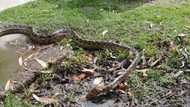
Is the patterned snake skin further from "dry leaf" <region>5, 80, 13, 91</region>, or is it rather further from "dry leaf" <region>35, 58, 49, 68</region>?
"dry leaf" <region>5, 80, 13, 91</region>

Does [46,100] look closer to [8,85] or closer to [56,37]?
[8,85]

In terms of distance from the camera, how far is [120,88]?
6.52 metres

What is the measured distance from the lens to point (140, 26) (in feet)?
27.9

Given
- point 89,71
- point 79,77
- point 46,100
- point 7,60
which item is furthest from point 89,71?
point 7,60

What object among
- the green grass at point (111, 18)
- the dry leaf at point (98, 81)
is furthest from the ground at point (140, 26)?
the dry leaf at point (98, 81)

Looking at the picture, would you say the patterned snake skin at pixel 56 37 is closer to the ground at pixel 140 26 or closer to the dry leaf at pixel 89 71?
the ground at pixel 140 26

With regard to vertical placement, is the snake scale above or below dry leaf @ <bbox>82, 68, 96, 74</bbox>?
above

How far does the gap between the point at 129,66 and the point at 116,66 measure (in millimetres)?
259

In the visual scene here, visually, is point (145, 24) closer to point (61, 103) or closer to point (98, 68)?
point (98, 68)

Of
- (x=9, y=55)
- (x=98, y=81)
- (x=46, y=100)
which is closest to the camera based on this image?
(x=46, y=100)

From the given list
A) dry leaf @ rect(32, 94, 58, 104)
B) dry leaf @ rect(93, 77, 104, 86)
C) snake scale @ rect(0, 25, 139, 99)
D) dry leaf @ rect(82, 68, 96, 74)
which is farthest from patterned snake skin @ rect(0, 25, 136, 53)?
dry leaf @ rect(32, 94, 58, 104)

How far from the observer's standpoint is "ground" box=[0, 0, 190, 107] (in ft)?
21.6

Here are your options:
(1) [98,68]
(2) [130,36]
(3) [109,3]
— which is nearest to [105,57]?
(1) [98,68]

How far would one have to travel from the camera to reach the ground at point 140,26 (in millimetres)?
6578
